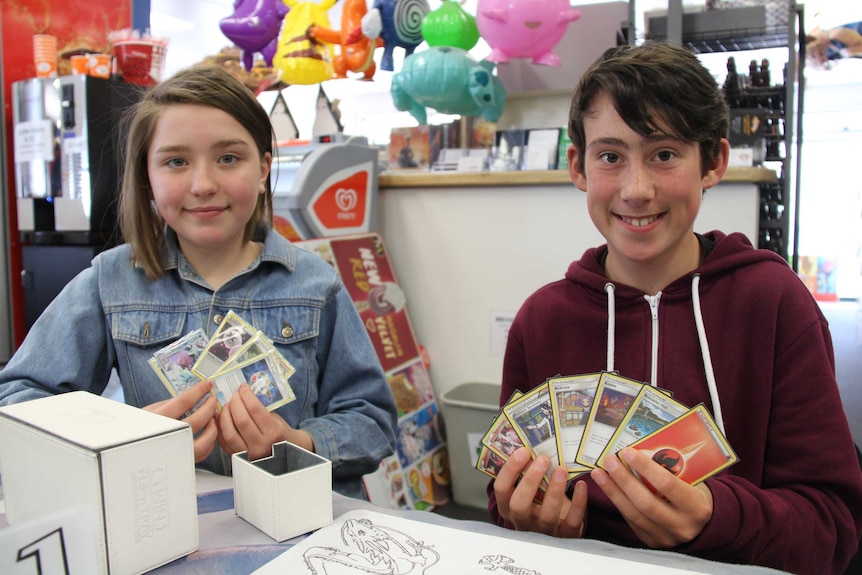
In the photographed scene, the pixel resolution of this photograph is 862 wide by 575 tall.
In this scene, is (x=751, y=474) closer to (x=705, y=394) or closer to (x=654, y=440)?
(x=705, y=394)

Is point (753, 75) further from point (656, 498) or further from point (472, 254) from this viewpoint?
point (656, 498)

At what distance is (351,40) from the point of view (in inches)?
120

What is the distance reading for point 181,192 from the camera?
44.0 inches

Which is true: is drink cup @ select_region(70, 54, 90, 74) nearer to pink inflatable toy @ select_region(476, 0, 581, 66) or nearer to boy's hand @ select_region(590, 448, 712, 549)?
pink inflatable toy @ select_region(476, 0, 581, 66)

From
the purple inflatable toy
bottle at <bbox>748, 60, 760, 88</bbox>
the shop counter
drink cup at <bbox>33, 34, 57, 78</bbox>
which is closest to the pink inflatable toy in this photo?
the shop counter

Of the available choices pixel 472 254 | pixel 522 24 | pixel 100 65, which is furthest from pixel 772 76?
pixel 100 65

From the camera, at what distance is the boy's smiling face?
102 centimetres

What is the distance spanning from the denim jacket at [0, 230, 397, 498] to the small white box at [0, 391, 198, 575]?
40 centimetres

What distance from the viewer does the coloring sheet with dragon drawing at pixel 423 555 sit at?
2.21ft

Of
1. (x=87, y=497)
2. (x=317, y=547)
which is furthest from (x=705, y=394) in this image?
(x=87, y=497)

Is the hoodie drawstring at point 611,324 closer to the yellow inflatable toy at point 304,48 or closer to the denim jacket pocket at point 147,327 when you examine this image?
the denim jacket pocket at point 147,327

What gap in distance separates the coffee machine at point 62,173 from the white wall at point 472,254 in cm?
163

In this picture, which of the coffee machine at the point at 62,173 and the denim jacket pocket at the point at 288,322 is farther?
the coffee machine at the point at 62,173

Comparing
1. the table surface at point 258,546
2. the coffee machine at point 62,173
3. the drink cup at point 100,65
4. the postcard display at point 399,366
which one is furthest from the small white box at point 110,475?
the drink cup at point 100,65
